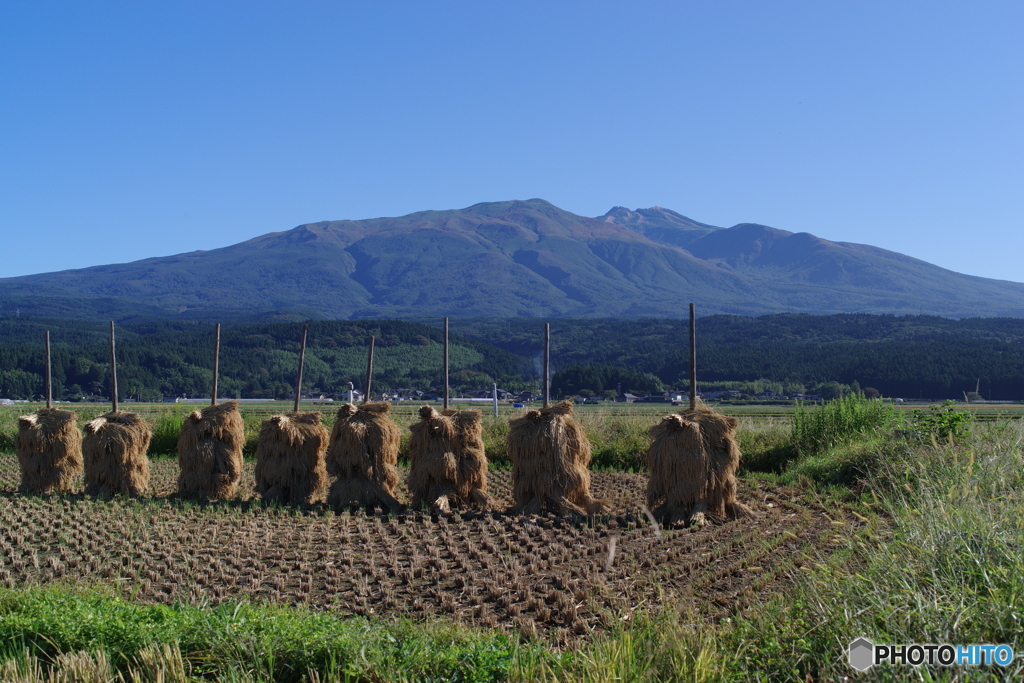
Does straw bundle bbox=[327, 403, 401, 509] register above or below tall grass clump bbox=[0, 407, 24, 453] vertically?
above

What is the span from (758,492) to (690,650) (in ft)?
34.5

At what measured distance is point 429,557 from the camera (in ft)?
34.3

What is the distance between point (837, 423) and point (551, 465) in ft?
29.3

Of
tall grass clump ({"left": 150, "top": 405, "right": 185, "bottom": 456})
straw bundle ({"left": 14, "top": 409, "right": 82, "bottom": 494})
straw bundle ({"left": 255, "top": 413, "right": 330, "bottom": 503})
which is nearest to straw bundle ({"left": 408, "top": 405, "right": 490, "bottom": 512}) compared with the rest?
straw bundle ({"left": 255, "top": 413, "right": 330, "bottom": 503})

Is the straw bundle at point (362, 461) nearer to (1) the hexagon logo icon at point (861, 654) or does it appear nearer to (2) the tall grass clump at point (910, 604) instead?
(2) the tall grass clump at point (910, 604)

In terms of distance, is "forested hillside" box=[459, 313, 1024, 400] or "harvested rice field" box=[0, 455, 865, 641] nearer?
"harvested rice field" box=[0, 455, 865, 641]

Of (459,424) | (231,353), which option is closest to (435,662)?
(459,424)

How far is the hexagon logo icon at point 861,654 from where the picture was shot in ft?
16.4

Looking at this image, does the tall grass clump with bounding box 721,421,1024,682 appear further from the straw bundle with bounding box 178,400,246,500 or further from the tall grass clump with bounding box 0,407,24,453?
the tall grass clump with bounding box 0,407,24,453

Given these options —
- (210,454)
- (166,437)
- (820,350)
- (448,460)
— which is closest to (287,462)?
(210,454)

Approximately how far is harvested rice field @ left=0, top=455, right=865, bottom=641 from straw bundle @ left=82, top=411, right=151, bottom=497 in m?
0.96

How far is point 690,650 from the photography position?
5.58m

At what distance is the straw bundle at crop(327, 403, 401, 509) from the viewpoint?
47.6ft

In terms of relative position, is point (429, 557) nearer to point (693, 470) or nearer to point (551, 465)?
point (551, 465)
